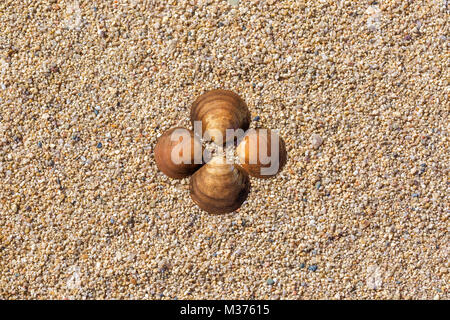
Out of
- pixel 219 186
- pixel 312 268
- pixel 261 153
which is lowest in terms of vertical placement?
pixel 312 268

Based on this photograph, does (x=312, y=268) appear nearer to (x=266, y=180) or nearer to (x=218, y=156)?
(x=266, y=180)

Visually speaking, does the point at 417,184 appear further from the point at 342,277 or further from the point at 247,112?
the point at 247,112

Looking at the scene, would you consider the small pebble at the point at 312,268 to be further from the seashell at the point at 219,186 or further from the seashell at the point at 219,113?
the seashell at the point at 219,113

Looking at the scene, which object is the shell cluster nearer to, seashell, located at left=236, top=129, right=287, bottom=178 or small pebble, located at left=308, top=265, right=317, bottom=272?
seashell, located at left=236, top=129, right=287, bottom=178

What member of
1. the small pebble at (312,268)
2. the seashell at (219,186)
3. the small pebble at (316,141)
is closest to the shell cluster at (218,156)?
the seashell at (219,186)

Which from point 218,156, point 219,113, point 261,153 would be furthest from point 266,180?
point 219,113

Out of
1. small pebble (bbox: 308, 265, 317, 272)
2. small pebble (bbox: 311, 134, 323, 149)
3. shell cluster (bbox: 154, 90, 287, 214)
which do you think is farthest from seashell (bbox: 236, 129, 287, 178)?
small pebble (bbox: 308, 265, 317, 272)

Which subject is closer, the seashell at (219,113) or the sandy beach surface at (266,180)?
the seashell at (219,113)
